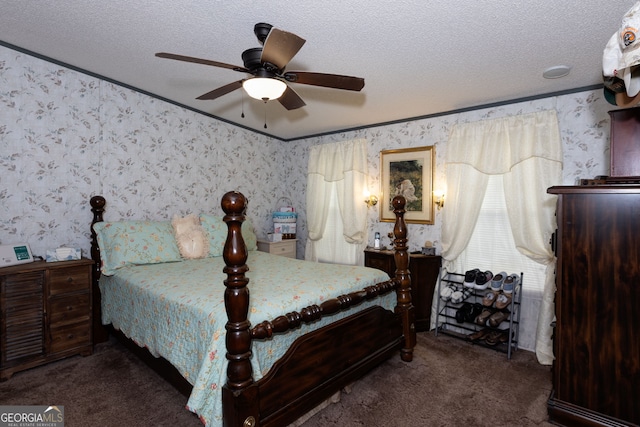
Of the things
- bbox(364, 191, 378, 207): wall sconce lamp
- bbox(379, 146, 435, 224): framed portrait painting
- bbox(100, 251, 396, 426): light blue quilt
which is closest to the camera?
bbox(100, 251, 396, 426): light blue quilt

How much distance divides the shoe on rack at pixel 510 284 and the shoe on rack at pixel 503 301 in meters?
0.05

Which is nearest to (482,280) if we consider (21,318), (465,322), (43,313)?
(465,322)

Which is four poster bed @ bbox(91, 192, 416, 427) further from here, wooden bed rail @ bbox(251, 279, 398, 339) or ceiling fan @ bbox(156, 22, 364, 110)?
ceiling fan @ bbox(156, 22, 364, 110)

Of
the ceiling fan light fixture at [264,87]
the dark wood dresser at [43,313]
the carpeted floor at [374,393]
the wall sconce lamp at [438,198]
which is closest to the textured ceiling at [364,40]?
the ceiling fan light fixture at [264,87]

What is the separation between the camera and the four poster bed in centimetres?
157

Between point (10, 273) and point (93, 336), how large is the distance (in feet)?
2.99

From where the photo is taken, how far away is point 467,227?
11.1ft

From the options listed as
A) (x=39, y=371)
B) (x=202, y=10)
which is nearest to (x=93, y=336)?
(x=39, y=371)

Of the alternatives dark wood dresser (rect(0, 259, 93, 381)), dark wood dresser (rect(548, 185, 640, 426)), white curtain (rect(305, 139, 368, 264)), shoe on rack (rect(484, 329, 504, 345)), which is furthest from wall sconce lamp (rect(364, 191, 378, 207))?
dark wood dresser (rect(0, 259, 93, 381))

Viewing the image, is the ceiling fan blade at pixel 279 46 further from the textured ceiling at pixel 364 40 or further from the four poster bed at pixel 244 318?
the four poster bed at pixel 244 318

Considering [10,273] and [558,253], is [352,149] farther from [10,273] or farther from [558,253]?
[10,273]

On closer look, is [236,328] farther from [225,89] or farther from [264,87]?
[225,89]

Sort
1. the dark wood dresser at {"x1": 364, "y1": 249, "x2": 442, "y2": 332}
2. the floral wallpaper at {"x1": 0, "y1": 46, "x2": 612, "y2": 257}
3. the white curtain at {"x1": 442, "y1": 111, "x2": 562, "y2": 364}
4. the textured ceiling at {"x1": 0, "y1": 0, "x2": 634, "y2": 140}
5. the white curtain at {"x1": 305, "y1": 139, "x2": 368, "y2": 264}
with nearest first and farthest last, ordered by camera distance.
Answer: the textured ceiling at {"x1": 0, "y1": 0, "x2": 634, "y2": 140}, the floral wallpaper at {"x1": 0, "y1": 46, "x2": 612, "y2": 257}, the white curtain at {"x1": 442, "y1": 111, "x2": 562, "y2": 364}, the dark wood dresser at {"x1": 364, "y1": 249, "x2": 442, "y2": 332}, the white curtain at {"x1": 305, "y1": 139, "x2": 368, "y2": 264}

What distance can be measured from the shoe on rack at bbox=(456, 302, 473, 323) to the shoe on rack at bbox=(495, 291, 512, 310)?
0.30 meters
